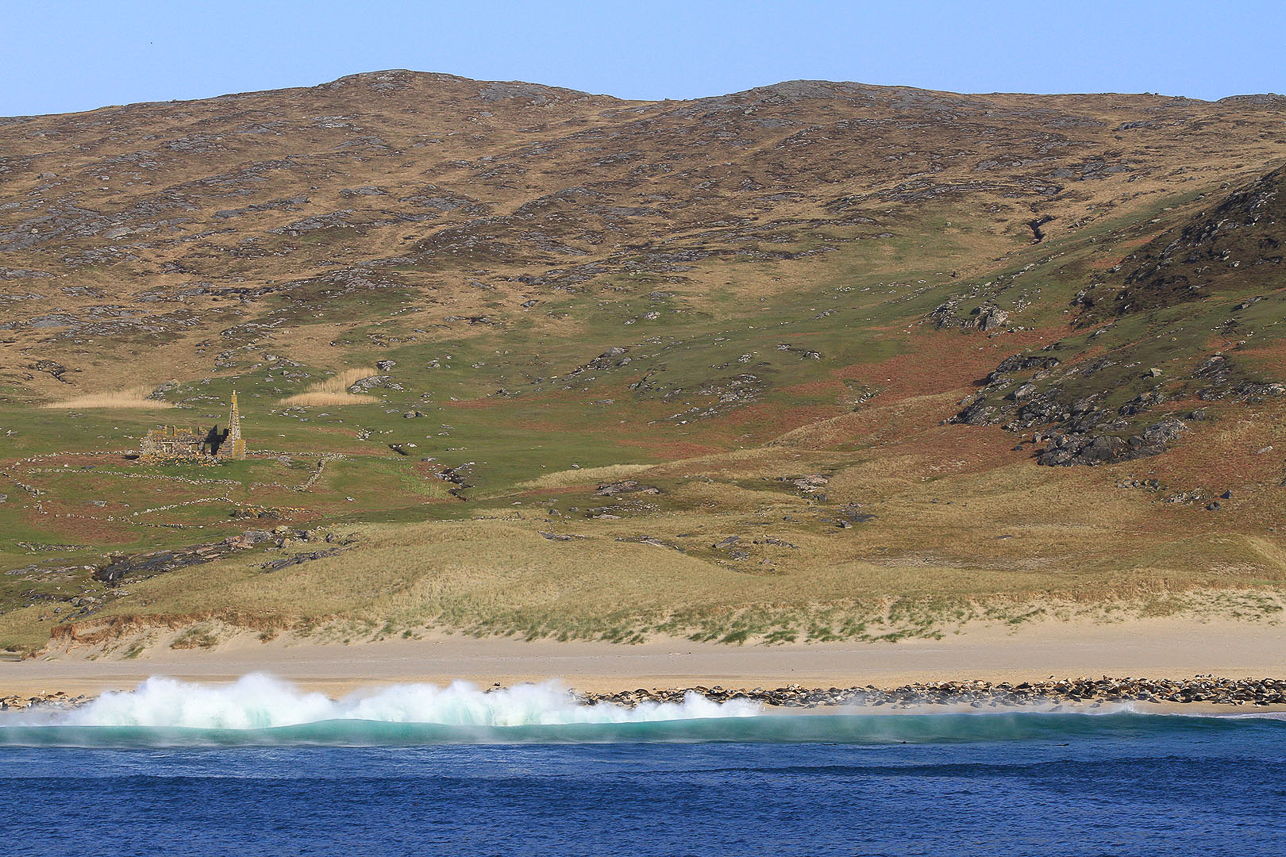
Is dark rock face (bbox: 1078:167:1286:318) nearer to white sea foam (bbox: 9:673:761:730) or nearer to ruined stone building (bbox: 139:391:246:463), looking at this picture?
white sea foam (bbox: 9:673:761:730)

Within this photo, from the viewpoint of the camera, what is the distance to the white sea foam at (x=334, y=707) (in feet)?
139

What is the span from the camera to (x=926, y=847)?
28.5 meters

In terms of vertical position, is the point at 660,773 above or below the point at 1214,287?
below

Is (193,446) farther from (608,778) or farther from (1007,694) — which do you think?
(1007,694)

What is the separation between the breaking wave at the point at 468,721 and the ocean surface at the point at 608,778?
0.36ft

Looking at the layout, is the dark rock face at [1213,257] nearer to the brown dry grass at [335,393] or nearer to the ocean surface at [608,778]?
the ocean surface at [608,778]

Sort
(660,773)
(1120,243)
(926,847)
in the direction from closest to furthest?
(926,847), (660,773), (1120,243)

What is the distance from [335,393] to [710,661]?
11764 cm

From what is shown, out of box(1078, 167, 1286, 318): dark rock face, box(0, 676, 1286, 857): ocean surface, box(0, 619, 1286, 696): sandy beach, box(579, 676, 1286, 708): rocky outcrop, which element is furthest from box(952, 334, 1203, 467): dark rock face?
box(0, 676, 1286, 857): ocean surface

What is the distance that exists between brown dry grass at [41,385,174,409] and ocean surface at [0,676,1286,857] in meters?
103

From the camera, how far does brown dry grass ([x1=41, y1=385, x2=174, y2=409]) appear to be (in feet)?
448

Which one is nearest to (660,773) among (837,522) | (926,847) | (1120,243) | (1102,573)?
(926,847)

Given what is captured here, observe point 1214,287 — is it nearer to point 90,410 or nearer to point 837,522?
point 837,522

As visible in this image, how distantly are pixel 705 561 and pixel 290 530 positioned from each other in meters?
30.3
